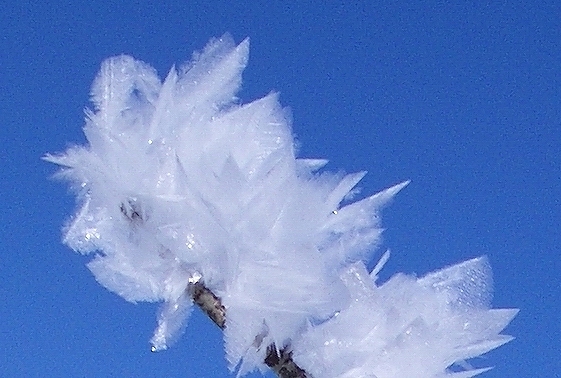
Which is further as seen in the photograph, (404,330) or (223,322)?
(404,330)

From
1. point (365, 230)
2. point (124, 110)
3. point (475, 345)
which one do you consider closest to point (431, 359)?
point (475, 345)

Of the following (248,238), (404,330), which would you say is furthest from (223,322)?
(404,330)

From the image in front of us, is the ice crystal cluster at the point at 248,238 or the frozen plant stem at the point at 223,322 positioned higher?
the ice crystal cluster at the point at 248,238

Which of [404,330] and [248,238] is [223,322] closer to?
[248,238]

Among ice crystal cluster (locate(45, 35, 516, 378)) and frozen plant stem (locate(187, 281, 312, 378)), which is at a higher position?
ice crystal cluster (locate(45, 35, 516, 378))

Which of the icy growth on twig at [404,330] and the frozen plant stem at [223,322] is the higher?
the icy growth on twig at [404,330]

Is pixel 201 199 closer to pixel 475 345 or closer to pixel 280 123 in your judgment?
pixel 280 123
